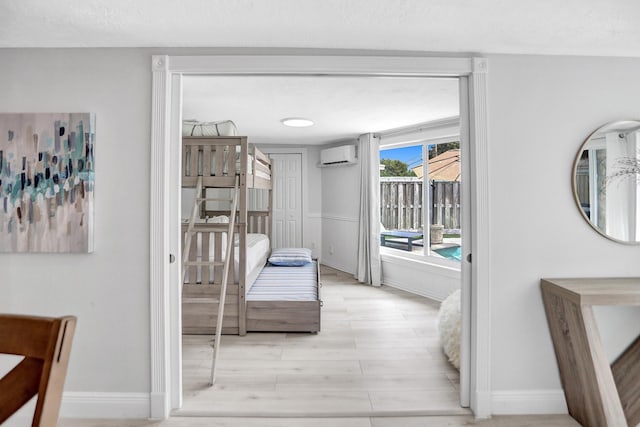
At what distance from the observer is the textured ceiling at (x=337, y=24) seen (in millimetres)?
1541

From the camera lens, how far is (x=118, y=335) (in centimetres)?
192

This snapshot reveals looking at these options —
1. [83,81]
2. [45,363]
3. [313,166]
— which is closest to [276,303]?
[83,81]

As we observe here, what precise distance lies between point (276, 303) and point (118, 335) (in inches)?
56.3

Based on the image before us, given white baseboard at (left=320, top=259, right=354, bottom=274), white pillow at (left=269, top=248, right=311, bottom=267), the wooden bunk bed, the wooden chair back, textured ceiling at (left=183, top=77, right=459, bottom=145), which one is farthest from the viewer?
white baseboard at (left=320, top=259, right=354, bottom=274)

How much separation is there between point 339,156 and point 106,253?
158 inches

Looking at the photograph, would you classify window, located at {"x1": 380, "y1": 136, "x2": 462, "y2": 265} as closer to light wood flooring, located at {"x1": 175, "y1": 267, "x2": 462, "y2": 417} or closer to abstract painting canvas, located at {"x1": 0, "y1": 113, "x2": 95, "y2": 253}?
light wood flooring, located at {"x1": 175, "y1": 267, "x2": 462, "y2": 417}

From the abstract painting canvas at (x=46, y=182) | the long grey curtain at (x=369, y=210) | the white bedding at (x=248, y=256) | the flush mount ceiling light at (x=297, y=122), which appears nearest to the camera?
the abstract painting canvas at (x=46, y=182)

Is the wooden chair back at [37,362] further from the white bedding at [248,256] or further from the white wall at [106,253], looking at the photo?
the white bedding at [248,256]

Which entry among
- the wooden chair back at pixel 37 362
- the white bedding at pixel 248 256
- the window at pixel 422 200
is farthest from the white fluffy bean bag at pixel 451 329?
the wooden chair back at pixel 37 362

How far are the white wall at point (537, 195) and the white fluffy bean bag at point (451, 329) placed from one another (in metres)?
0.61

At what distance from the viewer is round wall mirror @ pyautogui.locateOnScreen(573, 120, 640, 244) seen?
77.3 inches

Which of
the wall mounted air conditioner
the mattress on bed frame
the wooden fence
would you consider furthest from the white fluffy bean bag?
the wall mounted air conditioner

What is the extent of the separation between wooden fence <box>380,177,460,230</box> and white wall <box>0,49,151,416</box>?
144 inches

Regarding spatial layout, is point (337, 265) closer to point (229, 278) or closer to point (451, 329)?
point (229, 278)
